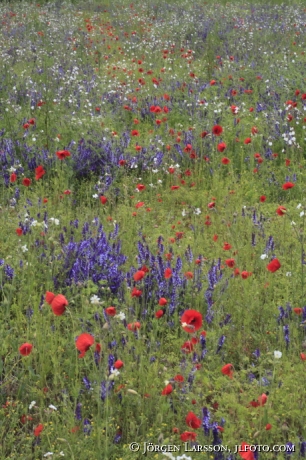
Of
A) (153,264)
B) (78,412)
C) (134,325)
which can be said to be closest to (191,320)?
(134,325)

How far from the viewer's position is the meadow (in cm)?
225

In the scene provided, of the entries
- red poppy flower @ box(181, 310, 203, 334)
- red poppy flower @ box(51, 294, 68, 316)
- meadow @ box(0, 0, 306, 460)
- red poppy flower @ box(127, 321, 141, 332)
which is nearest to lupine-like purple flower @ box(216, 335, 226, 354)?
meadow @ box(0, 0, 306, 460)

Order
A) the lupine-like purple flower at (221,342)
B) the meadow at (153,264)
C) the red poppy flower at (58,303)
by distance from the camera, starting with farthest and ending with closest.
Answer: the lupine-like purple flower at (221,342) → the meadow at (153,264) → the red poppy flower at (58,303)

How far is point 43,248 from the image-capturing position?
3408 millimetres

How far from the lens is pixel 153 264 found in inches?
127

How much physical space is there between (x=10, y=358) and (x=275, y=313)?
4.85 ft

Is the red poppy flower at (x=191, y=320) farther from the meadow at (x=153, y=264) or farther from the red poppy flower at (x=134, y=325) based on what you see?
the red poppy flower at (x=134, y=325)

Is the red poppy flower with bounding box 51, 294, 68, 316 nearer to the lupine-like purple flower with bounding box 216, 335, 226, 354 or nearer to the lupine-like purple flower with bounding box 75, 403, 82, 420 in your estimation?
the lupine-like purple flower with bounding box 75, 403, 82, 420

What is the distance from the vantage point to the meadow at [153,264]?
225 centimetres

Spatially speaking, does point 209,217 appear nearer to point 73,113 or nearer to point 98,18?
point 73,113

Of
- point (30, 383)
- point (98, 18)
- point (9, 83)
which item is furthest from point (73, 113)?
point (98, 18)

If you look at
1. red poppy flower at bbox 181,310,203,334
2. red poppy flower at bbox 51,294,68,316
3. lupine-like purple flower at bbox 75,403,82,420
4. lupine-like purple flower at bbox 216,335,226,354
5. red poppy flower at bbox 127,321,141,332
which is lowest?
lupine-like purple flower at bbox 75,403,82,420

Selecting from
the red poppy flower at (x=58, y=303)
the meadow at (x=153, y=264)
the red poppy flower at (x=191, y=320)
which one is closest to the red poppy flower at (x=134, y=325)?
the meadow at (x=153, y=264)

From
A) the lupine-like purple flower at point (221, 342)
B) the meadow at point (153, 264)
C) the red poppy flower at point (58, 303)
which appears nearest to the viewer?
the red poppy flower at point (58, 303)
